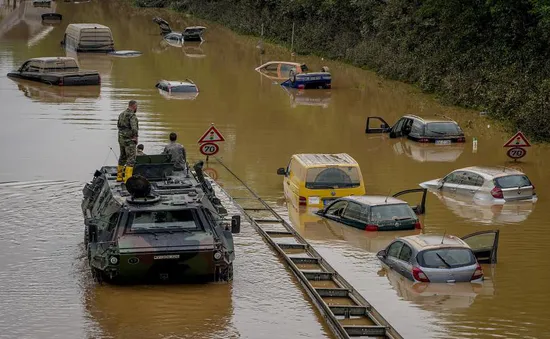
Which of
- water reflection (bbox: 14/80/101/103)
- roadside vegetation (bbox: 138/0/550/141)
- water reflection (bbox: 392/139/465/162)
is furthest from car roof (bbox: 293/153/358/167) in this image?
water reflection (bbox: 14/80/101/103)

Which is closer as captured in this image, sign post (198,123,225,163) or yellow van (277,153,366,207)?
yellow van (277,153,366,207)

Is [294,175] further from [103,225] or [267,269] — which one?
[103,225]

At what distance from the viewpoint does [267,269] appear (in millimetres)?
26266

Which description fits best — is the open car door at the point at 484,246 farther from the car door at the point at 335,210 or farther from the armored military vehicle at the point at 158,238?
the armored military vehicle at the point at 158,238

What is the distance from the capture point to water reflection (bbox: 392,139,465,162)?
42.1m

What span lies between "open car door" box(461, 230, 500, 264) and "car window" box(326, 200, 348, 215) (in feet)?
14.8

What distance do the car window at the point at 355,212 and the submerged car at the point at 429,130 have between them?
14.6m

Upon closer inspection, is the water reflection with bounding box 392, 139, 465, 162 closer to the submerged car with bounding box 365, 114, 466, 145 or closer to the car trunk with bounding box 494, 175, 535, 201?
the submerged car with bounding box 365, 114, 466, 145

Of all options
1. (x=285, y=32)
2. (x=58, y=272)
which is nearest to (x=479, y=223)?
(x=58, y=272)

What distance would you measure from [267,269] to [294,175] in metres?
8.07

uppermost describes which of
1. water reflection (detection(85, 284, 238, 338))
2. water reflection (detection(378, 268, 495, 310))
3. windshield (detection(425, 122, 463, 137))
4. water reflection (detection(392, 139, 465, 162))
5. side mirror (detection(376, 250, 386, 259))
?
windshield (detection(425, 122, 463, 137))

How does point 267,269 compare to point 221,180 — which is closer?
point 267,269

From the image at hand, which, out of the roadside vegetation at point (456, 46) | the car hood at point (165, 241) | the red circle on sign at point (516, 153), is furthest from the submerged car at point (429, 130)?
the car hood at point (165, 241)

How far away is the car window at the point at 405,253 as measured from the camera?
2494 cm
